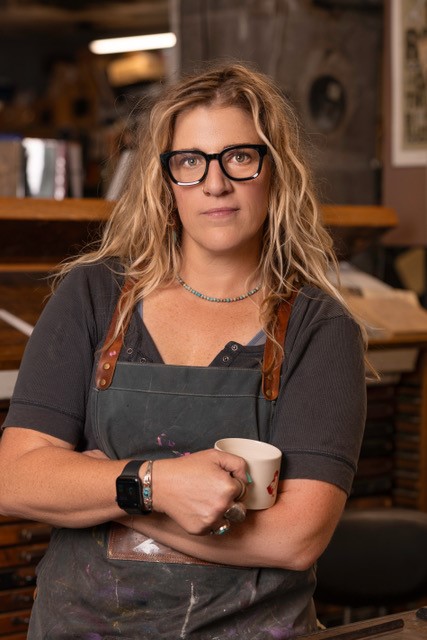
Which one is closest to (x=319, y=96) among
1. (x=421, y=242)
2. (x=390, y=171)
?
(x=390, y=171)

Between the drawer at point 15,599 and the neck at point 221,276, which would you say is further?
the drawer at point 15,599

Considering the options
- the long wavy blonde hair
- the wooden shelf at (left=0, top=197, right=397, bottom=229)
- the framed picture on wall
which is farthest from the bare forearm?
the framed picture on wall

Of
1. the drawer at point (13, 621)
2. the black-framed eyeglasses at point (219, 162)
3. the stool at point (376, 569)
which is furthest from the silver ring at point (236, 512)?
the drawer at point (13, 621)

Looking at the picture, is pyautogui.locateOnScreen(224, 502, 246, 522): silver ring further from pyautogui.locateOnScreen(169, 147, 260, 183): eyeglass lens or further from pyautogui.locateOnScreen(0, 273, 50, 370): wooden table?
pyautogui.locateOnScreen(0, 273, 50, 370): wooden table

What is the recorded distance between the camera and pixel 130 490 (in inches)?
67.9

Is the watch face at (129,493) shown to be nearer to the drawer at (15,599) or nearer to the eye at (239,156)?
Answer: the eye at (239,156)

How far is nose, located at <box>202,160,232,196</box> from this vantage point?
6.28 ft

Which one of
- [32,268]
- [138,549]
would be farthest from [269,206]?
[32,268]

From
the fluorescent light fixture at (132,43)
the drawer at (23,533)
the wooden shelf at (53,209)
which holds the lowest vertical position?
the drawer at (23,533)

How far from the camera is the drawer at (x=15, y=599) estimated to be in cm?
260

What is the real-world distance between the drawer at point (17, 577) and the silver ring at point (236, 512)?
3.69 feet

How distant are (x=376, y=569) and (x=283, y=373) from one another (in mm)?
788

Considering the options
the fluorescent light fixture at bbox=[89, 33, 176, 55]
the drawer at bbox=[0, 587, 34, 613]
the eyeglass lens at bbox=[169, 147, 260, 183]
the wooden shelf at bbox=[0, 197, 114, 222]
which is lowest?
the drawer at bbox=[0, 587, 34, 613]

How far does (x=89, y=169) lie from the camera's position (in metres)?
7.60
